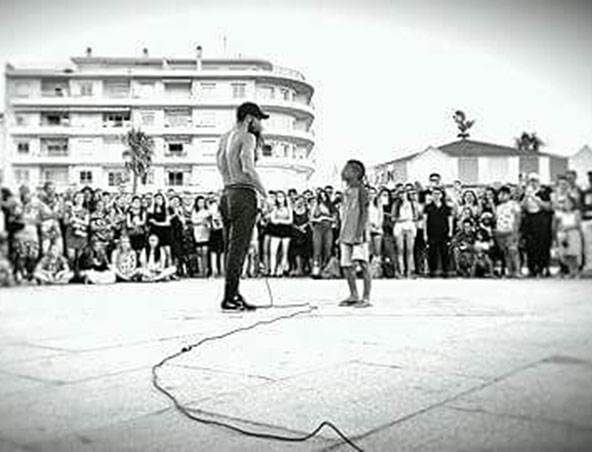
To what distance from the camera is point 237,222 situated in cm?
421

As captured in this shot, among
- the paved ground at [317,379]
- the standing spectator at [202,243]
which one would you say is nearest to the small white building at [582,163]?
the paved ground at [317,379]

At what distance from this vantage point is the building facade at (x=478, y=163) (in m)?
1.24

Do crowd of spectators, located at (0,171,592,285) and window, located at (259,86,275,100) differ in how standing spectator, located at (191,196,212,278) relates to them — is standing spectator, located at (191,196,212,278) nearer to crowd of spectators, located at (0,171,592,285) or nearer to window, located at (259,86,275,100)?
crowd of spectators, located at (0,171,592,285)

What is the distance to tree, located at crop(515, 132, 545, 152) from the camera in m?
1.28

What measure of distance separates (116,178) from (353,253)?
3265mm

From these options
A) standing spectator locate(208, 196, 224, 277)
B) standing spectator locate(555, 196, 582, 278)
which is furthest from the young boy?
standing spectator locate(555, 196, 582, 278)

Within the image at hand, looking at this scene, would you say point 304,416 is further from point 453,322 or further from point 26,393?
point 453,322

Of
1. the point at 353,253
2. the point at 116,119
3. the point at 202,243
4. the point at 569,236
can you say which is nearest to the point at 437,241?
the point at 353,253

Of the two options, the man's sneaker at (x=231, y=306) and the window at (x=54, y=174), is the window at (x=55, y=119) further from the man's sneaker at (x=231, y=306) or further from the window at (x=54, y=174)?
the man's sneaker at (x=231, y=306)

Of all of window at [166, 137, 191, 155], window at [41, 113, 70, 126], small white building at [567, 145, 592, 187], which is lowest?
small white building at [567, 145, 592, 187]

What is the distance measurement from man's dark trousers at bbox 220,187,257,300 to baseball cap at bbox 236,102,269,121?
2271 mm

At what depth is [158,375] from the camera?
2287 millimetres

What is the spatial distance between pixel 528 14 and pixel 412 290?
4968 millimetres

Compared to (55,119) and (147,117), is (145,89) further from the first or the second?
(55,119)
